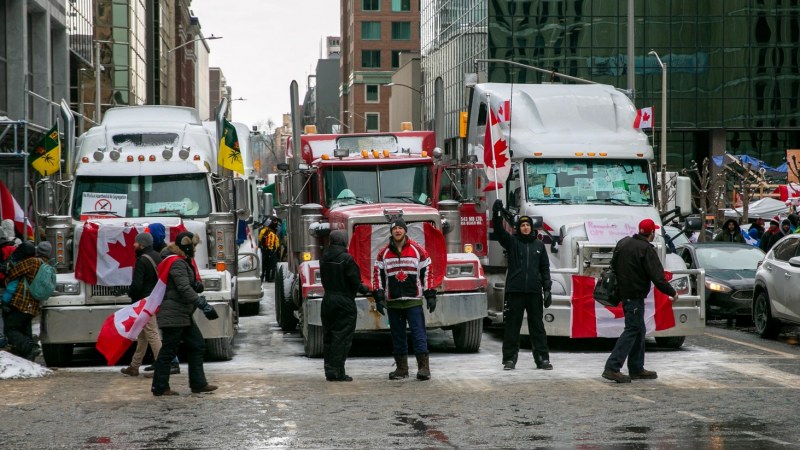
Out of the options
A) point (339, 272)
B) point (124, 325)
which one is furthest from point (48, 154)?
point (339, 272)

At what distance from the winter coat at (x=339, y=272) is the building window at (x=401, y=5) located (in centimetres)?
12555

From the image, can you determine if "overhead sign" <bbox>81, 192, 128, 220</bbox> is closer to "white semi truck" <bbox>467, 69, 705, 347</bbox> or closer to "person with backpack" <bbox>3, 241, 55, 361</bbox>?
"person with backpack" <bbox>3, 241, 55, 361</bbox>

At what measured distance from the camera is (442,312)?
57.9 ft

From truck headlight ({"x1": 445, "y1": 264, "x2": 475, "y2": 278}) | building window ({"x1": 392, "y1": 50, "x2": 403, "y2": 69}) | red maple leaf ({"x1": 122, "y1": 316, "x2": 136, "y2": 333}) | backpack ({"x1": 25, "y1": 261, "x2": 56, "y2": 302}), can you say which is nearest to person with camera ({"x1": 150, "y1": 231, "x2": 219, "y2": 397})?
red maple leaf ({"x1": 122, "y1": 316, "x2": 136, "y2": 333})

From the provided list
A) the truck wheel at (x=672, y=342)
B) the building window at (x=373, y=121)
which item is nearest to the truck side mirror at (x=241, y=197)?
the truck wheel at (x=672, y=342)

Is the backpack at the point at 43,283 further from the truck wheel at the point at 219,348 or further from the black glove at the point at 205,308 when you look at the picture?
the black glove at the point at 205,308

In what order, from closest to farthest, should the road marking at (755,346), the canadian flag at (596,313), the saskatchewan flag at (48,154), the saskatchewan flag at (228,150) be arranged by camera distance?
the road marking at (755,346), the canadian flag at (596,313), the saskatchewan flag at (228,150), the saskatchewan flag at (48,154)

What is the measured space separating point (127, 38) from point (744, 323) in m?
53.7

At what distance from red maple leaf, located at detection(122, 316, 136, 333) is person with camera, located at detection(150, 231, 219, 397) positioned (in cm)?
143

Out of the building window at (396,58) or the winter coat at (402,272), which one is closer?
the winter coat at (402,272)

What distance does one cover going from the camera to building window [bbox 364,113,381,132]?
467 ft

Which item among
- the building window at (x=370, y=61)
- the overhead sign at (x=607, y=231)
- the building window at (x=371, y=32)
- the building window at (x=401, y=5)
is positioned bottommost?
the overhead sign at (x=607, y=231)

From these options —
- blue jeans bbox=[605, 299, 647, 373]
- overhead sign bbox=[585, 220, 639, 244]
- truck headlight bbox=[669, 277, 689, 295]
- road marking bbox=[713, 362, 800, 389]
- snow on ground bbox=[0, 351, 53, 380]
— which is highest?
overhead sign bbox=[585, 220, 639, 244]

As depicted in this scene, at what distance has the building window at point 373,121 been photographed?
14225cm
